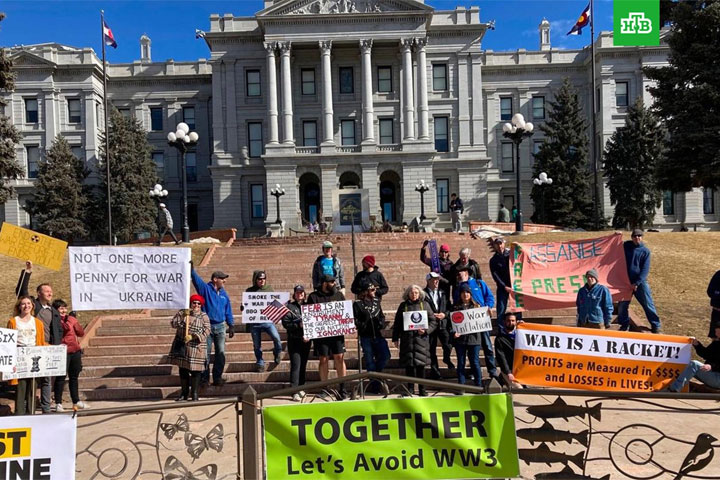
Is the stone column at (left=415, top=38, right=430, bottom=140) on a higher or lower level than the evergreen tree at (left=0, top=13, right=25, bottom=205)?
higher

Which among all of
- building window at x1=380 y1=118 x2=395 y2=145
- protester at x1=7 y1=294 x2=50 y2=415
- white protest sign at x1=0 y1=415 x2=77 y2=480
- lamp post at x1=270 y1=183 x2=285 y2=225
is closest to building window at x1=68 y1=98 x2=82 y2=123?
lamp post at x1=270 y1=183 x2=285 y2=225

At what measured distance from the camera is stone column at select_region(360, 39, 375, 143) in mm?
47188

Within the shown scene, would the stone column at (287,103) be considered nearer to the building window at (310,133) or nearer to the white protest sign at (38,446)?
the building window at (310,133)

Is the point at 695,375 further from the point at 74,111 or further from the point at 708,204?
the point at 74,111

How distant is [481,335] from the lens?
9836 mm

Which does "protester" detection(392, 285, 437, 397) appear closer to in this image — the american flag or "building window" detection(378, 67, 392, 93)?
the american flag

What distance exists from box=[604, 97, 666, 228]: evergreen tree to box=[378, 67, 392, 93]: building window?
18795mm

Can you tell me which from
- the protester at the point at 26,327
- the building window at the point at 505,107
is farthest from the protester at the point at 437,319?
the building window at the point at 505,107

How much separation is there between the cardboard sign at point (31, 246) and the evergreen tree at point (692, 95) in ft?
76.2

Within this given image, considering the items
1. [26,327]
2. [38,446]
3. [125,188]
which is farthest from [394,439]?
[125,188]

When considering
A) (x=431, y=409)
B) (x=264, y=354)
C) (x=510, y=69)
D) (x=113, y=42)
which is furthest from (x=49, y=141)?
(x=431, y=409)

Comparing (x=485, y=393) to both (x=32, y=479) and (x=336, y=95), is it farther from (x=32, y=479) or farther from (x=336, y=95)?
(x=336, y=95)

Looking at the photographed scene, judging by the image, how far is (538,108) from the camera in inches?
2190

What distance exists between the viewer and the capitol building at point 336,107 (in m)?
47.2
